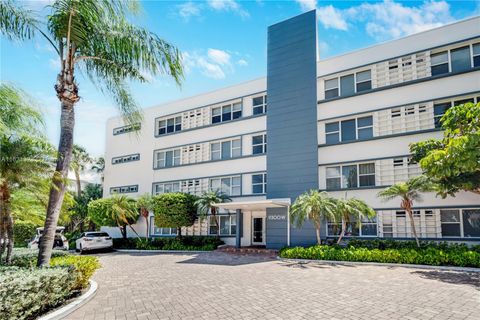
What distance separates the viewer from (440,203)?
16.9 meters

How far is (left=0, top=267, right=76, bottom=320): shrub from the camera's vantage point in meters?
6.23

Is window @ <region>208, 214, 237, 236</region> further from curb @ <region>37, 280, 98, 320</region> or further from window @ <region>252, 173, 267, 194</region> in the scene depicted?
curb @ <region>37, 280, 98, 320</region>

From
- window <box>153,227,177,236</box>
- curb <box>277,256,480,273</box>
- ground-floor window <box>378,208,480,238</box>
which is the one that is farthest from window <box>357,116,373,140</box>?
window <box>153,227,177,236</box>

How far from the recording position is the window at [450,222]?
16562mm

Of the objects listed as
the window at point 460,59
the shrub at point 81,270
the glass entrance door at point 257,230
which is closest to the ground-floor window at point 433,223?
the window at point 460,59

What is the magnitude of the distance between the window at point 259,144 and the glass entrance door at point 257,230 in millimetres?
4524

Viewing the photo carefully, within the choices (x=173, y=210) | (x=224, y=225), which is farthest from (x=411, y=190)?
(x=173, y=210)

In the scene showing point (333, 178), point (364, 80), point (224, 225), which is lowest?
point (224, 225)

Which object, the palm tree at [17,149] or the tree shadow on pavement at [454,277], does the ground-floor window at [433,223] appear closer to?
the tree shadow on pavement at [454,277]

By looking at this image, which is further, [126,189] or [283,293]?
[126,189]

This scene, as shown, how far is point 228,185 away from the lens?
24.2 metres

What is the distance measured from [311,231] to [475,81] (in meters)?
11.2

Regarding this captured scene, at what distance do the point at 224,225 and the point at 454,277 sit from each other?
15.0 meters

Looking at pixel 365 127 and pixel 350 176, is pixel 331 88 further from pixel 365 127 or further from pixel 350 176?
pixel 350 176
